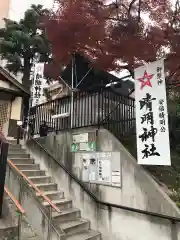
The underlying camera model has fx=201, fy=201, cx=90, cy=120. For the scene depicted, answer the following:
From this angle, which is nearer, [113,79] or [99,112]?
[99,112]

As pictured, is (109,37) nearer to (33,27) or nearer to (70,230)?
(70,230)

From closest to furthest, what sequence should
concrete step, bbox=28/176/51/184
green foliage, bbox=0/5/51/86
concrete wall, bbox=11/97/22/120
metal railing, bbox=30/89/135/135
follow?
metal railing, bbox=30/89/135/135
concrete step, bbox=28/176/51/184
concrete wall, bbox=11/97/22/120
green foliage, bbox=0/5/51/86

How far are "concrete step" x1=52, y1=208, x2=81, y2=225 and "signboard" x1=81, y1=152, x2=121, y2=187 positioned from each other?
105 centimetres

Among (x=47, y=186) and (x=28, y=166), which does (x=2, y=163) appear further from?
(x=28, y=166)

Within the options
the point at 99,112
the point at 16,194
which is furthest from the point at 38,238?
the point at 99,112

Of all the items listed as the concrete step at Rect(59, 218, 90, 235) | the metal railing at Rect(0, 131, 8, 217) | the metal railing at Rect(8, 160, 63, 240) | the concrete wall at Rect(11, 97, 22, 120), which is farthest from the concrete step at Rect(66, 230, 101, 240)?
the concrete wall at Rect(11, 97, 22, 120)

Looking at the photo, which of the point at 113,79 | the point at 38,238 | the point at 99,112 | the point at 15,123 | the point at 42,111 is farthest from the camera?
the point at 15,123

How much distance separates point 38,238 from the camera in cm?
536

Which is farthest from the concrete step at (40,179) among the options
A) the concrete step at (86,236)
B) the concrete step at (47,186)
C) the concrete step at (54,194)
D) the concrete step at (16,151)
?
the concrete step at (86,236)

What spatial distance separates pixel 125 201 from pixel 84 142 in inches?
98.0

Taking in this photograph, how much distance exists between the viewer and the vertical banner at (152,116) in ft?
16.3

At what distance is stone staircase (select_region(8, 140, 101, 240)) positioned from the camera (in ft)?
19.2

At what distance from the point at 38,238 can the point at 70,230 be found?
0.95 metres

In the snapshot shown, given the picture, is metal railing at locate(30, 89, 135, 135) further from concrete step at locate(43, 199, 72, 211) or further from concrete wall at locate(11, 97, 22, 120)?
concrete wall at locate(11, 97, 22, 120)
